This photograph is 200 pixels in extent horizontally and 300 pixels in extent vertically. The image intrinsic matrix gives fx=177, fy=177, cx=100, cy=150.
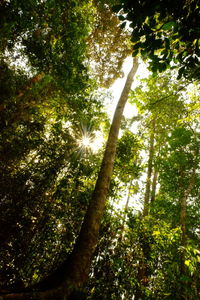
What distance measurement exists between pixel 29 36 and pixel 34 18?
4.88 ft

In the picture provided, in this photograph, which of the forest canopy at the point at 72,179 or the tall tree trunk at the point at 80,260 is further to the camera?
the forest canopy at the point at 72,179

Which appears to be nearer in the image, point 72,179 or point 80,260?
point 80,260

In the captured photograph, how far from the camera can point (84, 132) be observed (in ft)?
26.3

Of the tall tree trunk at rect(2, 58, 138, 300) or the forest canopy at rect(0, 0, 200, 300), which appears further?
the forest canopy at rect(0, 0, 200, 300)

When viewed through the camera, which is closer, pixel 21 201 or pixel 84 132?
pixel 21 201

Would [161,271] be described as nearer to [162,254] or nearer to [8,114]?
[162,254]

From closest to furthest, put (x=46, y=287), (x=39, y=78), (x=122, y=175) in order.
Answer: (x=46, y=287)
(x=122, y=175)
(x=39, y=78)

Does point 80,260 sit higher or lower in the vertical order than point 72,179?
lower

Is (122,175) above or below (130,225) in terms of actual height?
above

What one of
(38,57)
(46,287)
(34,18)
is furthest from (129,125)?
(46,287)

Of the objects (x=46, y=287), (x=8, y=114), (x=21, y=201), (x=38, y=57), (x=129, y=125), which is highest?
(x=129, y=125)

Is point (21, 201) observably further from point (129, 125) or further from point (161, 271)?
point (129, 125)

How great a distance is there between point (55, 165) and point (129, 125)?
492 inches

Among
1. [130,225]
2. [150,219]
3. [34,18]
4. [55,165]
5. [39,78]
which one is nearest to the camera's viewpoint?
[34,18]
